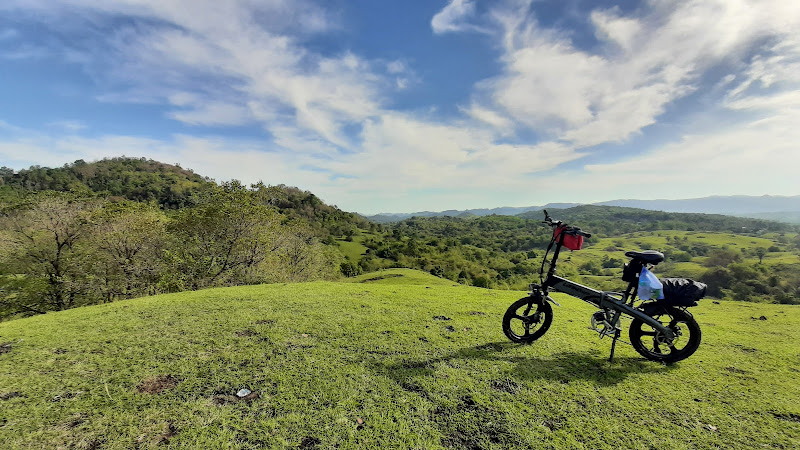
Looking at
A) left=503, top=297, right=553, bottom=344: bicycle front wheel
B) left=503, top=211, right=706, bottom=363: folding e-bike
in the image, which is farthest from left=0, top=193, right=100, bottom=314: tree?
left=503, top=211, right=706, bottom=363: folding e-bike

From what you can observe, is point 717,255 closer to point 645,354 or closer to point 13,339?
point 645,354

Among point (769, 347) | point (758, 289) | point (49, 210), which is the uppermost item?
point (49, 210)

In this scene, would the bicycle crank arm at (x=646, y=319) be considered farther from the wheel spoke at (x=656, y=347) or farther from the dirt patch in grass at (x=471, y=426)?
the dirt patch in grass at (x=471, y=426)

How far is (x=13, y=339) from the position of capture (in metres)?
5.37

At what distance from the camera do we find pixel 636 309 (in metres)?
4.88

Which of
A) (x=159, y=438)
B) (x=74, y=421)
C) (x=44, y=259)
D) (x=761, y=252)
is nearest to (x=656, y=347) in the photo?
(x=159, y=438)

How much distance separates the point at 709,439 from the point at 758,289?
8277 cm

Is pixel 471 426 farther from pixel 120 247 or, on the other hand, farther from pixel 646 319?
pixel 120 247

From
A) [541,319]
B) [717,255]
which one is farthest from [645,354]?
[717,255]

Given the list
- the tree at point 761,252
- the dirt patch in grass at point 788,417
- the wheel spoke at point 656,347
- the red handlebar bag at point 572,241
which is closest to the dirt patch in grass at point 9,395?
→ the red handlebar bag at point 572,241

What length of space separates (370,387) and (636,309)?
438 cm

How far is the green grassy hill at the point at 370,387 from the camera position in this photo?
10.4ft

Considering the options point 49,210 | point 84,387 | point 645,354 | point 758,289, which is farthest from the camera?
point 758,289

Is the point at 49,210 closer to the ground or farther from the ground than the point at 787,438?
farther from the ground
